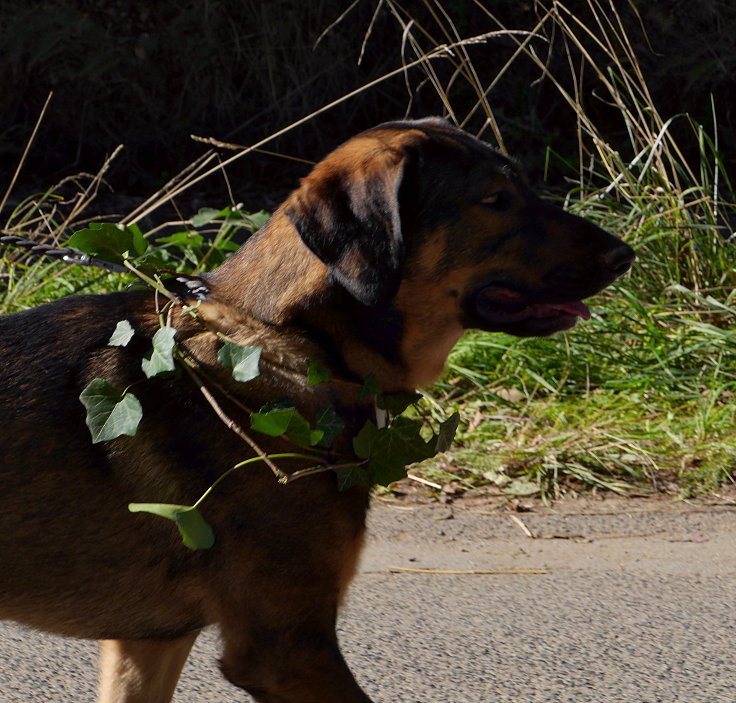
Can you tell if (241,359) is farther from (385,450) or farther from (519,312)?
(519,312)

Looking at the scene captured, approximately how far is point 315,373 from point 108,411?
17.6 inches

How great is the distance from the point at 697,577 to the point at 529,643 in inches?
31.6

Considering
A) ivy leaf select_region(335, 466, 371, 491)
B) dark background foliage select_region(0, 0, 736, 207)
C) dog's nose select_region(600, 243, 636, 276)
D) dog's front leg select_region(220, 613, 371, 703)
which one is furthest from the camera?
dark background foliage select_region(0, 0, 736, 207)

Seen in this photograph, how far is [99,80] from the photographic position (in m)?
9.36

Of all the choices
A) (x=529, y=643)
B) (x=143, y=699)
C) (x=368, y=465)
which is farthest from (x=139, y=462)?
(x=529, y=643)

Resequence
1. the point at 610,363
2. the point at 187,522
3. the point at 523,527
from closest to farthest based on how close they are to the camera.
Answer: the point at 187,522
the point at 523,527
the point at 610,363

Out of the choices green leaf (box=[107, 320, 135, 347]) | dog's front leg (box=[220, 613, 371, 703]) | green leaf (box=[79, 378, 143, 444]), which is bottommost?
dog's front leg (box=[220, 613, 371, 703])

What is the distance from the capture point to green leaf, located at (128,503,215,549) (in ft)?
7.79

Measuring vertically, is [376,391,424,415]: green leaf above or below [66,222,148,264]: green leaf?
below

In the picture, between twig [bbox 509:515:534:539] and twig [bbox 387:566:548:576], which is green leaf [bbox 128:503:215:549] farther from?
twig [bbox 509:515:534:539]

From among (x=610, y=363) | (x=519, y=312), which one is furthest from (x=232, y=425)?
(x=610, y=363)

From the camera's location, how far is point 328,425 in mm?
2604

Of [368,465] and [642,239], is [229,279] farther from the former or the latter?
[642,239]

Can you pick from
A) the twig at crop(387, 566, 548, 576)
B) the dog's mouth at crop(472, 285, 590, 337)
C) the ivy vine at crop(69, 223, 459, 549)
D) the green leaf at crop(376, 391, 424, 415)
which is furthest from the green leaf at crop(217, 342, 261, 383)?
the twig at crop(387, 566, 548, 576)
